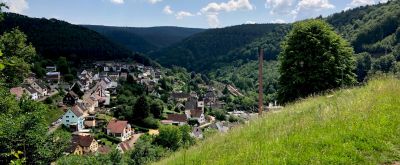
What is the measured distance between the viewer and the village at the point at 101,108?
5380 centimetres

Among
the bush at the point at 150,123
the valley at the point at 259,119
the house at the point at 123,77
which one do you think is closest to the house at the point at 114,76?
the house at the point at 123,77

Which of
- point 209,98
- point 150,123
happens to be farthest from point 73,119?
point 209,98

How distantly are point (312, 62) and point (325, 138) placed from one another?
17.6 meters

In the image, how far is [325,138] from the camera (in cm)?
812

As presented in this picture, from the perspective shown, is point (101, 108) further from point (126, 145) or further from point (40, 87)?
point (126, 145)

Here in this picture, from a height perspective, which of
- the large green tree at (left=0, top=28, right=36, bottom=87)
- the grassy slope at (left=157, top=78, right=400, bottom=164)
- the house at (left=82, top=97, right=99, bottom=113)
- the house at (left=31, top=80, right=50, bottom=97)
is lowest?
the house at (left=82, top=97, right=99, bottom=113)

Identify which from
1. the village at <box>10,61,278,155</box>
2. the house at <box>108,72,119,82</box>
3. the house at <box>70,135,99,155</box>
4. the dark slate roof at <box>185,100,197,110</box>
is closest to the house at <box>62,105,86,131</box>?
the village at <box>10,61,278,155</box>

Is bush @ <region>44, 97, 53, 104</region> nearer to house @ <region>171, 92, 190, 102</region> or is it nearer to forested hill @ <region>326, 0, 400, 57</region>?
house @ <region>171, 92, 190, 102</region>

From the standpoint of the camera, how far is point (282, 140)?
8.61m

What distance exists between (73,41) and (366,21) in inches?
4610

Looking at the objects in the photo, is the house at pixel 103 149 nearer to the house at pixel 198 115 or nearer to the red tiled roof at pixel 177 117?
the red tiled roof at pixel 177 117

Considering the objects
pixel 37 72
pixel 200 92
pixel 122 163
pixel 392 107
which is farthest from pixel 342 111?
pixel 200 92

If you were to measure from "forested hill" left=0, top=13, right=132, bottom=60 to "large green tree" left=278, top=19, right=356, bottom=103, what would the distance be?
98.5 m

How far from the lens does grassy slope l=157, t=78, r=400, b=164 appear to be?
24.5 ft
